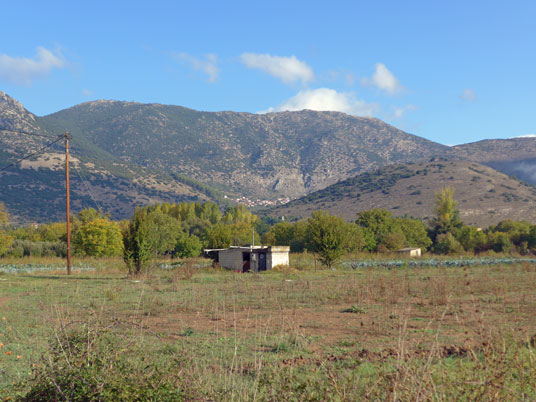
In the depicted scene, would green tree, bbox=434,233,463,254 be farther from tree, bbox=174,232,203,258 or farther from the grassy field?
the grassy field

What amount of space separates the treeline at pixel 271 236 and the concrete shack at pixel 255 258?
2858mm

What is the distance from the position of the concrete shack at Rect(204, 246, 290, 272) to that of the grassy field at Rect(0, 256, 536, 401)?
1674cm

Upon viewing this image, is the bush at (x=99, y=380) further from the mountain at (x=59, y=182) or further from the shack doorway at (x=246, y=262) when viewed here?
the mountain at (x=59, y=182)

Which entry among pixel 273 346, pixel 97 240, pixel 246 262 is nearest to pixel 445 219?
pixel 246 262

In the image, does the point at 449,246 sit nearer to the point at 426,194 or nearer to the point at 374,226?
the point at 374,226

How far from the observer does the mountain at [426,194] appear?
112500 millimetres

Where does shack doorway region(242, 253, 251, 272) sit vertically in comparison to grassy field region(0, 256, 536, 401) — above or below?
below

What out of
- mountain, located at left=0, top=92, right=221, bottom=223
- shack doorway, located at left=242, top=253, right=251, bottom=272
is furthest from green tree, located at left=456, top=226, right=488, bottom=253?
mountain, located at left=0, top=92, right=221, bottom=223

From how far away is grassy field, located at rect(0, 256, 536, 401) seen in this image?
477 cm

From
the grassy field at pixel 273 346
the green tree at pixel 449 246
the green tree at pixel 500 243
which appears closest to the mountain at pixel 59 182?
the green tree at pixel 449 246

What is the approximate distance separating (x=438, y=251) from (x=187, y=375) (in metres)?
79.3

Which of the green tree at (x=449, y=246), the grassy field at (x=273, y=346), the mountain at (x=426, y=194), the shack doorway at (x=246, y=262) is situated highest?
the mountain at (x=426, y=194)

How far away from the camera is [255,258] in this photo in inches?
1687

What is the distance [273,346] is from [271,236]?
7974cm
